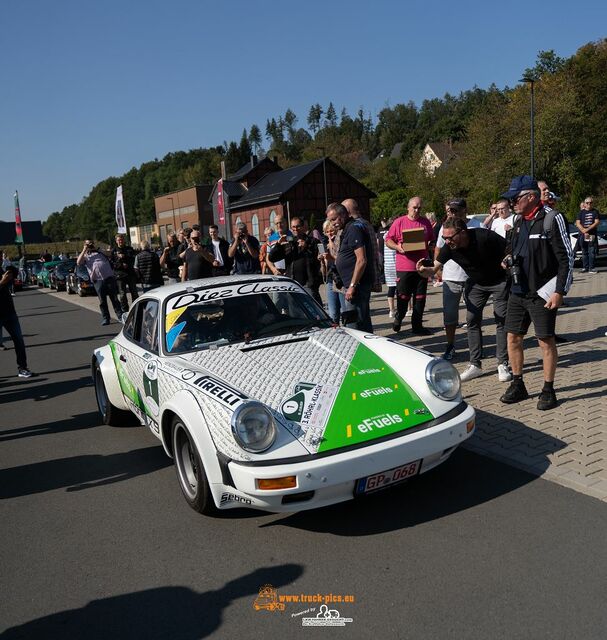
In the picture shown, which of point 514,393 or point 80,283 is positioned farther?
point 80,283

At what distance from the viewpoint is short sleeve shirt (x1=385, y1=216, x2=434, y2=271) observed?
859 centimetres

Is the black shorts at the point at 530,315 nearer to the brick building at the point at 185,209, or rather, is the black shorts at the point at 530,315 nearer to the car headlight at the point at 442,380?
the car headlight at the point at 442,380

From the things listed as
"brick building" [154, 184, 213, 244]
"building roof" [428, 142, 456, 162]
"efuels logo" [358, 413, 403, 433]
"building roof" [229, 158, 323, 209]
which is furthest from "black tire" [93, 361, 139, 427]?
"building roof" [428, 142, 456, 162]

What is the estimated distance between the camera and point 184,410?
3.73 meters

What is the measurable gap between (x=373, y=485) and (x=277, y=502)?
0.56m

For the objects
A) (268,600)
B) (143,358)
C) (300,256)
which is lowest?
(268,600)

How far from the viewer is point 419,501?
377 centimetres

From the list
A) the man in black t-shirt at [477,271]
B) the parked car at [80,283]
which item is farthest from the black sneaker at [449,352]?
the parked car at [80,283]

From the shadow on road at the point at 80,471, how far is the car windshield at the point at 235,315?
1048mm

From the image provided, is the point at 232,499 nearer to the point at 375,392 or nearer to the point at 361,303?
the point at 375,392

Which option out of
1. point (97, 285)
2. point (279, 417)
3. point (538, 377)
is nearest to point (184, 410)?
point (279, 417)

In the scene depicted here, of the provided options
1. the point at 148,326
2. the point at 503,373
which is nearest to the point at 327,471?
the point at 148,326

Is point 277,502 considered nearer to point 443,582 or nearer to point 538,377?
point 443,582

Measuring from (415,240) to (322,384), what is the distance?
5041 mm
